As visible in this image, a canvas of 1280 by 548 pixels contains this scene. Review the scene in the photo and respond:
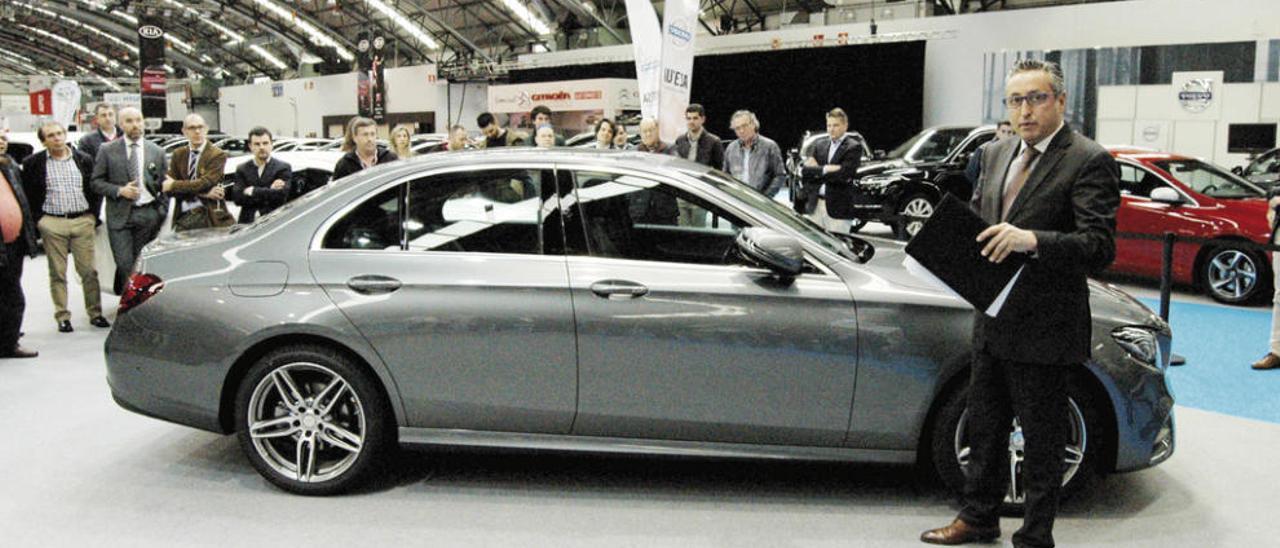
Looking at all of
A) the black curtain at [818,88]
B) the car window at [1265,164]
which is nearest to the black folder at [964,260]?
the car window at [1265,164]

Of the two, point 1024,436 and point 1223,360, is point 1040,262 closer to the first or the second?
point 1024,436

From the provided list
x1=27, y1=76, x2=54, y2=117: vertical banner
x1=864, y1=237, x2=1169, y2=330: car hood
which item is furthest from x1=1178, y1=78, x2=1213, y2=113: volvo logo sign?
x1=27, y1=76, x2=54, y2=117: vertical banner

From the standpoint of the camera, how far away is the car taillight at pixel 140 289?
3.89 m

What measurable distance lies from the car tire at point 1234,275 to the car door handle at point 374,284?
7.25 m

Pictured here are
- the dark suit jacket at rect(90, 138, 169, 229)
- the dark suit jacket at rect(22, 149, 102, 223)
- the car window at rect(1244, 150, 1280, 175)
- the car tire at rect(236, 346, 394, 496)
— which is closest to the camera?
the car tire at rect(236, 346, 394, 496)

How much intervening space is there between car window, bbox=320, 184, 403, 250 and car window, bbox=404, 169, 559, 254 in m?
0.06

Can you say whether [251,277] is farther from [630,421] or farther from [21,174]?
[21,174]

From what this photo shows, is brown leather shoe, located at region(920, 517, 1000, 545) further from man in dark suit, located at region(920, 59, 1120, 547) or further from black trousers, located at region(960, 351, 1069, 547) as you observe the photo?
man in dark suit, located at region(920, 59, 1120, 547)

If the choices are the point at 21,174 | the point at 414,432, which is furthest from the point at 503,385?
the point at 21,174

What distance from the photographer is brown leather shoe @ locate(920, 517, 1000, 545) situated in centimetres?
338

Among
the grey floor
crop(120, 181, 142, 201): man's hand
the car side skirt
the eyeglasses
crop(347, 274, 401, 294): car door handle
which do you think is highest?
the eyeglasses

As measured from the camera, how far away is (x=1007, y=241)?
2.81 meters

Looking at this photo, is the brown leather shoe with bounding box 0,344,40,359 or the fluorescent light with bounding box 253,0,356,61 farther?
the fluorescent light with bounding box 253,0,356,61

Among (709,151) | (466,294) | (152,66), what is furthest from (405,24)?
(466,294)
